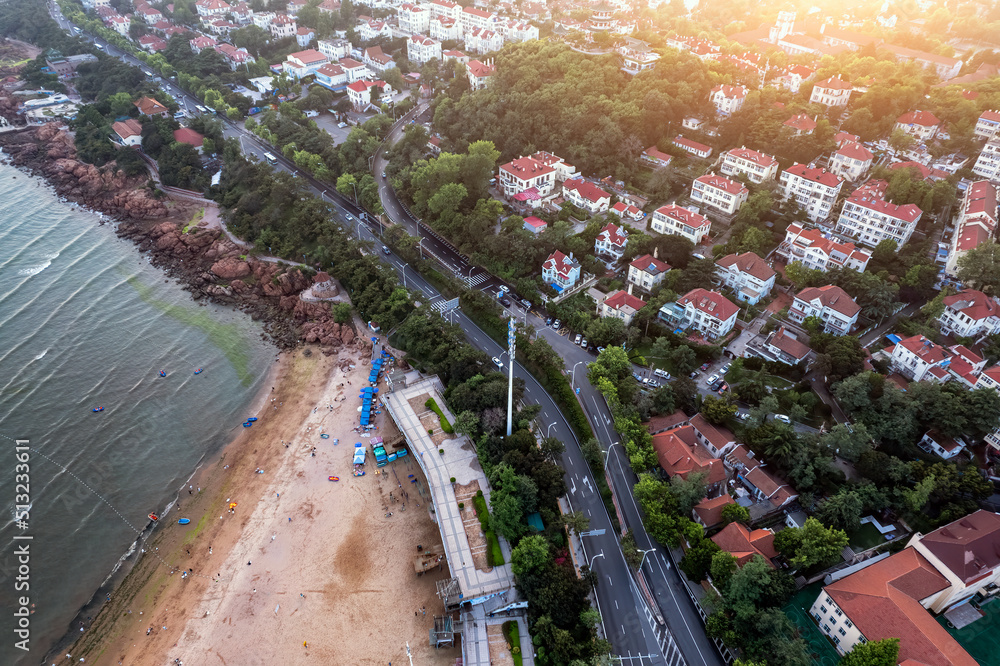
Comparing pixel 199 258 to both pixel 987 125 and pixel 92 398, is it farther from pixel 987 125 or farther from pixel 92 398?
pixel 987 125

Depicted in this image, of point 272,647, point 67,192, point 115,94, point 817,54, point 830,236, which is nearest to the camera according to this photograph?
point 272,647

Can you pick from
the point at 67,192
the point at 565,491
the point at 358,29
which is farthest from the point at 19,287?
the point at 358,29

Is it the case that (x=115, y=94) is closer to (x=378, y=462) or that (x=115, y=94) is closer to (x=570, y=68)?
(x=570, y=68)

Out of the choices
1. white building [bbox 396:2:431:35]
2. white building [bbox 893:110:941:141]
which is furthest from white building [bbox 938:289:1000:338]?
white building [bbox 396:2:431:35]

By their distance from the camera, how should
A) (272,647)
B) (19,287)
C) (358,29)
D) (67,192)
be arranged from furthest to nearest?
(358,29)
(67,192)
(19,287)
(272,647)

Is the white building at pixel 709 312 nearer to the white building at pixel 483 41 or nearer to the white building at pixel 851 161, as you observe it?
the white building at pixel 851 161

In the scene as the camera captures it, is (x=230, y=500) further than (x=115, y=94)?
No
